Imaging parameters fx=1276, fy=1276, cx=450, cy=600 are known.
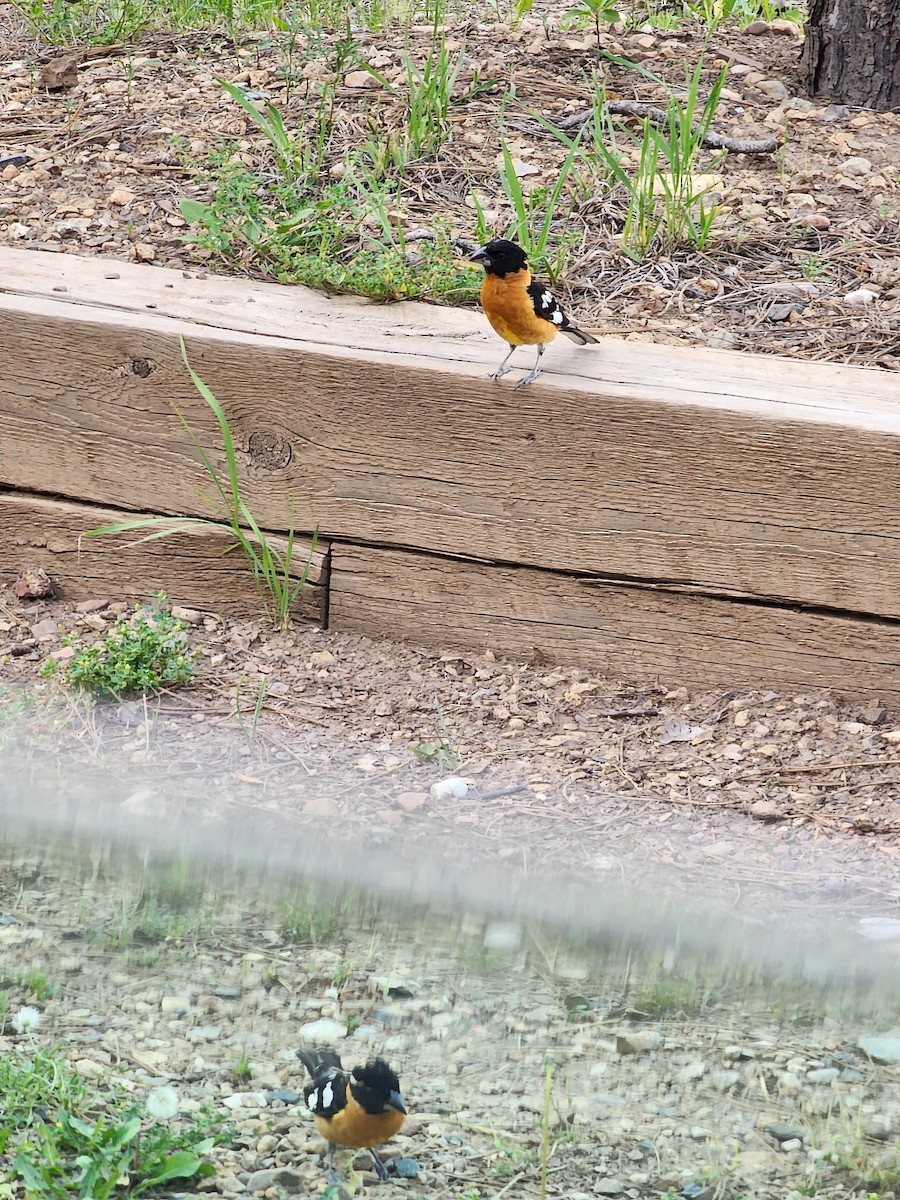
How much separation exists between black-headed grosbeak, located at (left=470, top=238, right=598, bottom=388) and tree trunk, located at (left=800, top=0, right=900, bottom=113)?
6.24ft

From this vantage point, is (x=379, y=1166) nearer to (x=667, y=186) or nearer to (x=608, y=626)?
(x=608, y=626)

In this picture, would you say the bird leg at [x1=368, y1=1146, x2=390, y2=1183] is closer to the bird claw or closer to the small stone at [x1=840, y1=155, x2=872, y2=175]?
the bird claw

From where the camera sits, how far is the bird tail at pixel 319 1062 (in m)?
1.74

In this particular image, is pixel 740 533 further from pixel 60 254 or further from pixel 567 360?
pixel 60 254

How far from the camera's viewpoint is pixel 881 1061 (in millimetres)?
1777

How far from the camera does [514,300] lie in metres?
3.01

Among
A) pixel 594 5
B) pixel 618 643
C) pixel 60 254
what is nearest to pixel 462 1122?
pixel 618 643

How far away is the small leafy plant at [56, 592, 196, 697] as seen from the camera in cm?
308

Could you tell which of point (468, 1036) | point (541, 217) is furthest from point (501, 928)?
point (541, 217)

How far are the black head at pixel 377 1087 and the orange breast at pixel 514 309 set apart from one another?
1.82m

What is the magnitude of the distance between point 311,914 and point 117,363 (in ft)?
6.04

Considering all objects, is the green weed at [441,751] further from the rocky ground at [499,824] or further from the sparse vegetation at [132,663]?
the sparse vegetation at [132,663]

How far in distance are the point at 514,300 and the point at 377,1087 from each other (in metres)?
1.90

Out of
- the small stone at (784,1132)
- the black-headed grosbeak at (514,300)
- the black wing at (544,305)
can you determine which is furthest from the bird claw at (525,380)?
the small stone at (784,1132)
